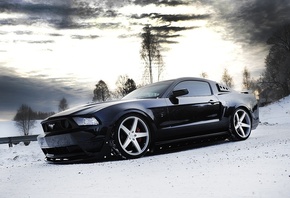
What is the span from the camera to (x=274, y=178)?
368 centimetres

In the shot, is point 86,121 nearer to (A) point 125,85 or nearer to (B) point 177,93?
(B) point 177,93

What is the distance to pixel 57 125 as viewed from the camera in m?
6.12

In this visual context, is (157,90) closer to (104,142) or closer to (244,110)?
(104,142)

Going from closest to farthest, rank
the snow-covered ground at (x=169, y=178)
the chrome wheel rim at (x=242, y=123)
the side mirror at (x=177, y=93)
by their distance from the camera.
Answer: the snow-covered ground at (x=169, y=178) < the side mirror at (x=177, y=93) < the chrome wheel rim at (x=242, y=123)

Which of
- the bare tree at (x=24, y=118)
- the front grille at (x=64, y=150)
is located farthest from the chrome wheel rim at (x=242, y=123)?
the bare tree at (x=24, y=118)

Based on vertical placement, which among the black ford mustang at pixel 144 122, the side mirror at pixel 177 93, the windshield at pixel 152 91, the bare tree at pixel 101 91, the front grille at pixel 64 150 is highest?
the bare tree at pixel 101 91

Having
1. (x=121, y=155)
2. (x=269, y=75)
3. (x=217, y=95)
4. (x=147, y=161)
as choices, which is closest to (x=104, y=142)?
(x=121, y=155)

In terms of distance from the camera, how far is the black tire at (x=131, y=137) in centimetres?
583

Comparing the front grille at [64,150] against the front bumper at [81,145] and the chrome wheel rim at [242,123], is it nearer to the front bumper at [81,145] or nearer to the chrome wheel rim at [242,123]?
the front bumper at [81,145]

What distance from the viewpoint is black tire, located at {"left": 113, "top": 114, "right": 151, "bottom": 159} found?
583 cm

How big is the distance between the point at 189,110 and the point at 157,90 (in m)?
0.70

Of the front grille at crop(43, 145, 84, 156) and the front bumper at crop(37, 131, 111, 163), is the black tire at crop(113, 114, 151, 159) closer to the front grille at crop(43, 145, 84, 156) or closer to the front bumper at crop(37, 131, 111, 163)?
the front bumper at crop(37, 131, 111, 163)

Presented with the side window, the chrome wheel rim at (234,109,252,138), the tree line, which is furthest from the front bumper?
the tree line

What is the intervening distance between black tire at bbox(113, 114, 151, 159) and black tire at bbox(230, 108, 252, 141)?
2201mm
